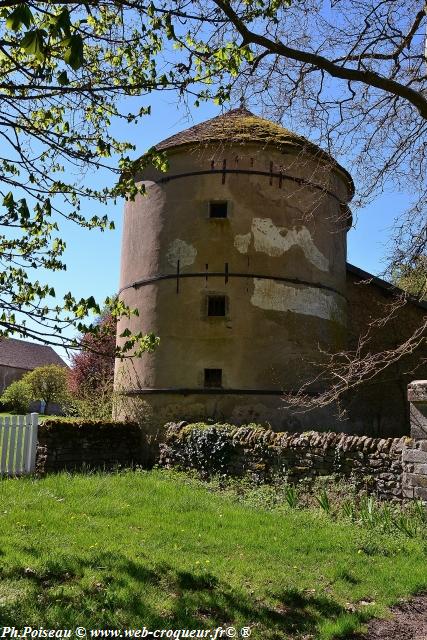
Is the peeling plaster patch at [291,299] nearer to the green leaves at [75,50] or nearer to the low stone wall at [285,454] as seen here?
the low stone wall at [285,454]

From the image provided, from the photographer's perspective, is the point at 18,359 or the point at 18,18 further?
the point at 18,359

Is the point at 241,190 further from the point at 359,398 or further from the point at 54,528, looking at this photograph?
the point at 54,528

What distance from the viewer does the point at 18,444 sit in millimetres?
11227

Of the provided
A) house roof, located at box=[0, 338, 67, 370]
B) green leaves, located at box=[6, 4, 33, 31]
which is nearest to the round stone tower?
green leaves, located at box=[6, 4, 33, 31]

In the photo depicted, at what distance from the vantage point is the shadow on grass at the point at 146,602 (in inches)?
162

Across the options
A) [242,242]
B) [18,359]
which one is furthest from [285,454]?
[18,359]

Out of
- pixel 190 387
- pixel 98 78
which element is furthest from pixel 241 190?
pixel 98 78

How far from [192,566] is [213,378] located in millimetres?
8160

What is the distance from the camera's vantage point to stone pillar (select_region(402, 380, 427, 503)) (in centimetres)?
780

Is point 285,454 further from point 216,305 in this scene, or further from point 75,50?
point 75,50

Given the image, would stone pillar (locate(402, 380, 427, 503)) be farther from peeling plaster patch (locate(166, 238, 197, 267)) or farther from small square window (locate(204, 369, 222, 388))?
peeling plaster patch (locate(166, 238, 197, 267))

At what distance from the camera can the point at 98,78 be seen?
6191 millimetres

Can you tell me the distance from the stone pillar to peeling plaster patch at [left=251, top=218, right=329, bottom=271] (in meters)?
6.96

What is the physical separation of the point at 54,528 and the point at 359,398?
10.7 meters
